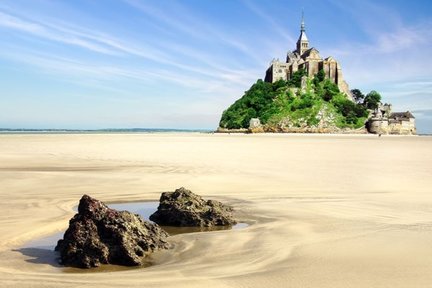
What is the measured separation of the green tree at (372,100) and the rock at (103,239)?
126370 mm

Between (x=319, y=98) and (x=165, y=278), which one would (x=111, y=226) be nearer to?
(x=165, y=278)

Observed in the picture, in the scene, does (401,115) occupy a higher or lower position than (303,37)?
lower

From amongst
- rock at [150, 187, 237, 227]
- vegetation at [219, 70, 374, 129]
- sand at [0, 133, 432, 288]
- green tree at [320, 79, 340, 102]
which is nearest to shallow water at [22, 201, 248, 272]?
sand at [0, 133, 432, 288]

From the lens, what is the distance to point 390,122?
378ft

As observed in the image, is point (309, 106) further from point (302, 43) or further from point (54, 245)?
point (54, 245)

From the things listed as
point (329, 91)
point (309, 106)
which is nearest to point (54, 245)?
point (309, 106)

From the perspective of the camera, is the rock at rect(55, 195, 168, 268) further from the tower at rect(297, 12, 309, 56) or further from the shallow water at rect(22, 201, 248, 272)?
the tower at rect(297, 12, 309, 56)

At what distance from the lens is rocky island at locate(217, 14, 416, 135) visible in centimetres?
11262

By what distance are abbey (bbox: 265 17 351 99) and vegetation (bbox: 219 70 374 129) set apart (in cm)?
199

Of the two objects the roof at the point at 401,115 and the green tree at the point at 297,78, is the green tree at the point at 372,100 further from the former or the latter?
the green tree at the point at 297,78

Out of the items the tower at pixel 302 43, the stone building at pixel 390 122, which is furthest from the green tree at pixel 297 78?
the stone building at pixel 390 122

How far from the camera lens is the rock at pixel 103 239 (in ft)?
17.7

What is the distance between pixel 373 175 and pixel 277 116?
102 meters

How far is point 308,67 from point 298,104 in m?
12.5
